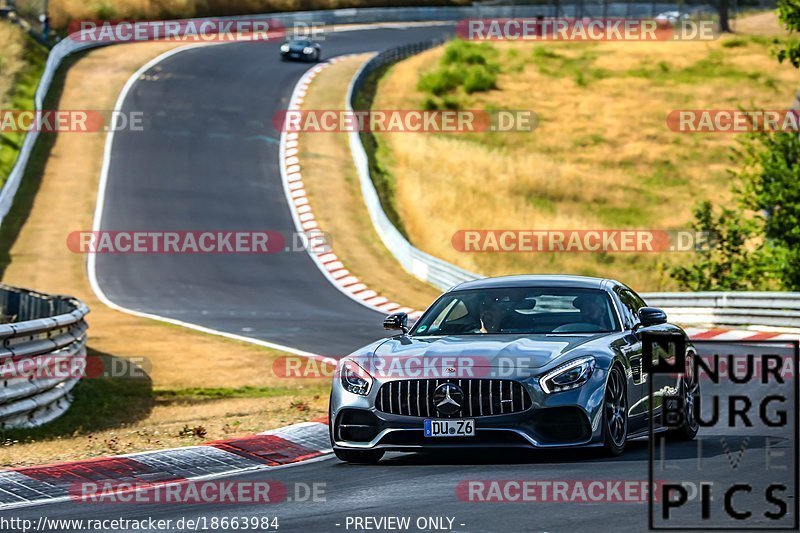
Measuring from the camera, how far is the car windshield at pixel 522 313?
33.9ft

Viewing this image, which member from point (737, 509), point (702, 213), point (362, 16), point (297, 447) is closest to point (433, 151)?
point (702, 213)

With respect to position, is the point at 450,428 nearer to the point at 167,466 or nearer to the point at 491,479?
the point at 491,479

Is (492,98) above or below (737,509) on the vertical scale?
above

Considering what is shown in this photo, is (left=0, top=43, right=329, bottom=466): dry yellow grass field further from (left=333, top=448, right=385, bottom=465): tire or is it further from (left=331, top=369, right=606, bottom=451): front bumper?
(left=331, top=369, right=606, bottom=451): front bumper

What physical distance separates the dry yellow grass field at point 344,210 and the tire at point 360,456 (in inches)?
779

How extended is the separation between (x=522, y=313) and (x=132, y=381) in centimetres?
1011

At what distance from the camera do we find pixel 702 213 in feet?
103

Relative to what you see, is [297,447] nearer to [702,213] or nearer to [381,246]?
[702,213]

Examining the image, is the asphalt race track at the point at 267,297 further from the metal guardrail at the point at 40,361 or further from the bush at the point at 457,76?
the bush at the point at 457,76

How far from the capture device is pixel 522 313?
34.4ft

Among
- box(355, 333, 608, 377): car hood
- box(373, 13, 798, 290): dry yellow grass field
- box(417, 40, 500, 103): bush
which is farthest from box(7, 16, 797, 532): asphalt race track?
box(373, 13, 798, 290): dry yellow grass field

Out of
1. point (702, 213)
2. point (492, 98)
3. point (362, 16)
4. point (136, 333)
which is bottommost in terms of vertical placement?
point (136, 333)

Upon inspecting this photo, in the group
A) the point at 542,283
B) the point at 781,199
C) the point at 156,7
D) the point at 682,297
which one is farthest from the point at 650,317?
the point at 156,7

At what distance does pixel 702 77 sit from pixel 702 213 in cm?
3741
